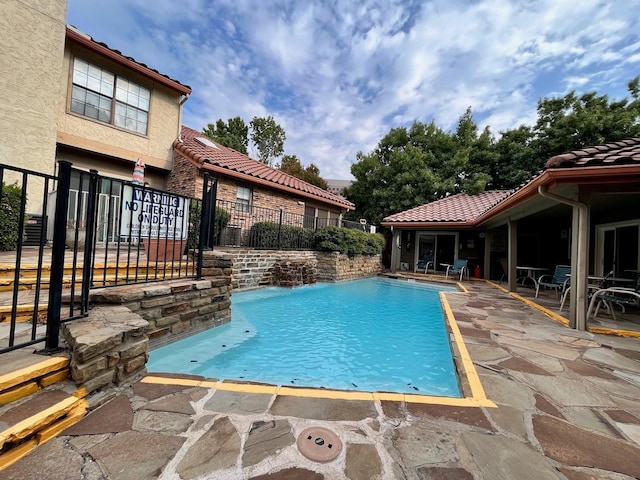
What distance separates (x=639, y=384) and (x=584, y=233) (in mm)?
2340

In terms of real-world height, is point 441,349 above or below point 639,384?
below

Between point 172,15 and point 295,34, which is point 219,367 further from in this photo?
point 172,15

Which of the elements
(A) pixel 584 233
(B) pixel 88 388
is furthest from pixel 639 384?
(B) pixel 88 388

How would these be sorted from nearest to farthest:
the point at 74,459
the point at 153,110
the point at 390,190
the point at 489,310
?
the point at 74,459 < the point at 489,310 < the point at 153,110 < the point at 390,190

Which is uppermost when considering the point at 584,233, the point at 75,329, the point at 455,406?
the point at 584,233

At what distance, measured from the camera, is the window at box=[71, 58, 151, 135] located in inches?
310

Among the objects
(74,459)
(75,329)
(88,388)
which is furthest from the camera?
(75,329)

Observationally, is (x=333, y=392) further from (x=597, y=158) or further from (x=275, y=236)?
(x=275, y=236)

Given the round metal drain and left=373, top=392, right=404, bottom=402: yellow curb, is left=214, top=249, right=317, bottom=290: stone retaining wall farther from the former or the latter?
the round metal drain

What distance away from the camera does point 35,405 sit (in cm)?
158

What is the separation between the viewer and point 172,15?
802cm

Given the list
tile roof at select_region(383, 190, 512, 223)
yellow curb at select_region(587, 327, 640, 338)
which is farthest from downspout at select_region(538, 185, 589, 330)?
tile roof at select_region(383, 190, 512, 223)

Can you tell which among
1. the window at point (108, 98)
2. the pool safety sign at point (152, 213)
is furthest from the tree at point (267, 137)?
the pool safety sign at point (152, 213)

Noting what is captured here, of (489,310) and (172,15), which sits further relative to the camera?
(172,15)
